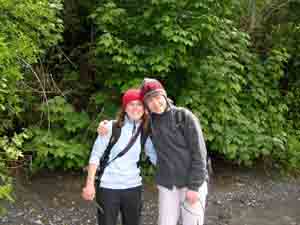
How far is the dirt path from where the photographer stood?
17.0 ft

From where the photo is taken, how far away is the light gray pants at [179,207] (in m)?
3.28

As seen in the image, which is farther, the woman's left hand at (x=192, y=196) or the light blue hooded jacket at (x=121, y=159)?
the light blue hooded jacket at (x=121, y=159)

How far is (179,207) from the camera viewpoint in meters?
3.43

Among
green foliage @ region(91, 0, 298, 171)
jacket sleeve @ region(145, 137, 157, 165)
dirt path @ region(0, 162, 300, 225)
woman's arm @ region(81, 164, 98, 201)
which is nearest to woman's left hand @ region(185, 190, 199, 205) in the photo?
jacket sleeve @ region(145, 137, 157, 165)

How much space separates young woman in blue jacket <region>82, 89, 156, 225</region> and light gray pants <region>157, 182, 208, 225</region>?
240 millimetres

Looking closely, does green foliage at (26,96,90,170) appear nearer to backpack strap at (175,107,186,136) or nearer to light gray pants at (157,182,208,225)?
light gray pants at (157,182,208,225)

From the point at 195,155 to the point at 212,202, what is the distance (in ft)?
9.36

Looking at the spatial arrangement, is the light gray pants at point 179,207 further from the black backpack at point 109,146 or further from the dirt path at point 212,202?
the dirt path at point 212,202

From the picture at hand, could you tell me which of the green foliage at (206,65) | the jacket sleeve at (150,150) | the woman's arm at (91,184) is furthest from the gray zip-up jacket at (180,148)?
the green foliage at (206,65)

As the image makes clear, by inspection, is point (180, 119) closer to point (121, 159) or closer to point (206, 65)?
point (121, 159)

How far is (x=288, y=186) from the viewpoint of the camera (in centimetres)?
659

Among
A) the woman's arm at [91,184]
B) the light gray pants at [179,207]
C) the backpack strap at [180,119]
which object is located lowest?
the light gray pants at [179,207]

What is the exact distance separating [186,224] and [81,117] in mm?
3138

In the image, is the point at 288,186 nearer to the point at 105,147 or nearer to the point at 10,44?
the point at 105,147
